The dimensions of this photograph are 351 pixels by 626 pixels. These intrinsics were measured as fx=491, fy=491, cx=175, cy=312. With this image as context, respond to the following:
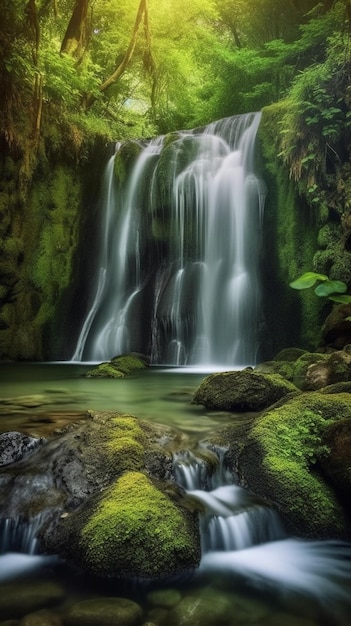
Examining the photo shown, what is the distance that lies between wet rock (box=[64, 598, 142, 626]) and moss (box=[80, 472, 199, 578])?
0.84 feet

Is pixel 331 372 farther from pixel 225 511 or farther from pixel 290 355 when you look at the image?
pixel 225 511

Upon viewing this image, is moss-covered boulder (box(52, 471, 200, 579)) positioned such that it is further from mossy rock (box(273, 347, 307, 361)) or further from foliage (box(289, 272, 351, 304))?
mossy rock (box(273, 347, 307, 361))

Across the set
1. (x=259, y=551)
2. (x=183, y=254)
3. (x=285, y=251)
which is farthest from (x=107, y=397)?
(x=183, y=254)

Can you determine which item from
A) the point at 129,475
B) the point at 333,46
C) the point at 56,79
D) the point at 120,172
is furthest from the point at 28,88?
the point at 129,475

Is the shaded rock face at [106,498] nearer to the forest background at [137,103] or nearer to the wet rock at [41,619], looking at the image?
the wet rock at [41,619]

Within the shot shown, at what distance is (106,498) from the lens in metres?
3.14

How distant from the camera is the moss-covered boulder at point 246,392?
566cm

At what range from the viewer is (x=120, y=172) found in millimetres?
14641

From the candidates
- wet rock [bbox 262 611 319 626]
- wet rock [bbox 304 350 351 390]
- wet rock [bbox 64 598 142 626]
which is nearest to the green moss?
wet rock [bbox 304 350 351 390]

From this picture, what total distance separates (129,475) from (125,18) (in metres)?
16.8

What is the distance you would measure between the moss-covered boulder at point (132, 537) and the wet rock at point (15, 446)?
2.96ft

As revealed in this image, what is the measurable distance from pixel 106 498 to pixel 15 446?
1.13 metres

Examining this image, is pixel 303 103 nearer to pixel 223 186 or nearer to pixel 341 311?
pixel 223 186

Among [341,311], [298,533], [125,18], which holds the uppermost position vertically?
[125,18]
